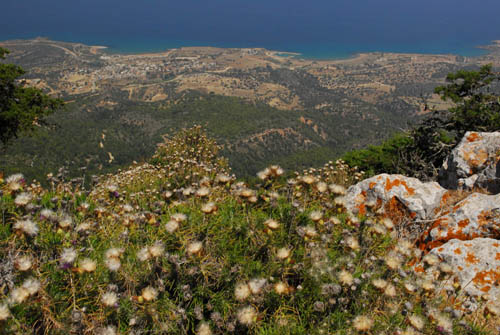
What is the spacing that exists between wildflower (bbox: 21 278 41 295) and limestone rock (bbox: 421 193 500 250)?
15.7 ft

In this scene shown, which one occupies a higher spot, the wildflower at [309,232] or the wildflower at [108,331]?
the wildflower at [309,232]

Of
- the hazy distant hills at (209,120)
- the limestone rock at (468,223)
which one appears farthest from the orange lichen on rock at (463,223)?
the hazy distant hills at (209,120)

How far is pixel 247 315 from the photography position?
1863 millimetres

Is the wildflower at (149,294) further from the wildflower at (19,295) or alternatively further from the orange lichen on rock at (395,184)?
the orange lichen on rock at (395,184)

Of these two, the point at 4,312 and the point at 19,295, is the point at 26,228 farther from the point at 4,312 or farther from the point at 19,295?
the point at 4,312

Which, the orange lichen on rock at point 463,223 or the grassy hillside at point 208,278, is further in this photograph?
the orange lichen on rock at point 463,223

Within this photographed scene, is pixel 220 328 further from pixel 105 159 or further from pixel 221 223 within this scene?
pixel 105 159

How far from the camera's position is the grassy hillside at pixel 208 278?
186 cm

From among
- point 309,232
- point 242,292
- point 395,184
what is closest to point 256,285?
point 242,292

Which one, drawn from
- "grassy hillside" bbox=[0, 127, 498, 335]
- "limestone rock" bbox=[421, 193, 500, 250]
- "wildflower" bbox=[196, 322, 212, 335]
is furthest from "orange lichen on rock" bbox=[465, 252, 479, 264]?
"wildflower" bbox=[196, 322, 212, 335]

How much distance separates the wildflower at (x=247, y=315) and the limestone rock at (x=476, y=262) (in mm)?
2637

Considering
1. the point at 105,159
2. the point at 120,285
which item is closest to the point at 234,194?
the point at 120,285

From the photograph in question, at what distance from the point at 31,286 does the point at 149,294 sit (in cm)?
68

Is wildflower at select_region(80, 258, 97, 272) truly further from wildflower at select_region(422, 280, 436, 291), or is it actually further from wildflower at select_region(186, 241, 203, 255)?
wildflower at select_region(422, 280, 436, 291)
